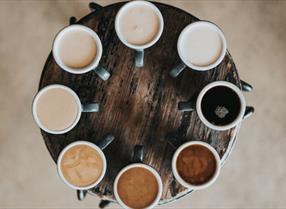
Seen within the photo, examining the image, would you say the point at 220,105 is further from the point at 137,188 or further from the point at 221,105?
the point at 137,188

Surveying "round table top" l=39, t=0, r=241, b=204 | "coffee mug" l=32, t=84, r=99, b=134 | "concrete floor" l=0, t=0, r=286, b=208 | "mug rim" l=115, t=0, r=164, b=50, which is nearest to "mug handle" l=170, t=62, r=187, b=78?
"round table top" l=39, t=0, r=241, b=204

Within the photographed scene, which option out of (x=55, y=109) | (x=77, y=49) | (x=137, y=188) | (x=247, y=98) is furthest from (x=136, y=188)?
(x=247, y=98)

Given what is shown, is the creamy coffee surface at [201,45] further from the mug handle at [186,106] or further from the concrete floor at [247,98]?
the concrete floor at [247,98]

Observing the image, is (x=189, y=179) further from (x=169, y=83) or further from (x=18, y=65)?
(x=18, y=65)

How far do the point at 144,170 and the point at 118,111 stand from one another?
0.85ft

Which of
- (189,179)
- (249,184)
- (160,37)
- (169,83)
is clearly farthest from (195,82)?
(249,184)

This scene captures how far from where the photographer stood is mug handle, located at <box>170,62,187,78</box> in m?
1.49

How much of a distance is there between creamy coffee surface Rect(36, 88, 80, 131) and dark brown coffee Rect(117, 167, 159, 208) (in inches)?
10.6

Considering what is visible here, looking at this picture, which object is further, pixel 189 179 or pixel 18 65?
pixel 18 65

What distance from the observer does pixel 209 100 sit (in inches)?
55.1

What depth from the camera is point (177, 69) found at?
1.49 meters

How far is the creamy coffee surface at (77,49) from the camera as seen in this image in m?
1.44

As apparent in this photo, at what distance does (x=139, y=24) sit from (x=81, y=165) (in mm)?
522

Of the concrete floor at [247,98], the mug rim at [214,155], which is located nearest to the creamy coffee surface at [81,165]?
the mug rim at [214,155]
